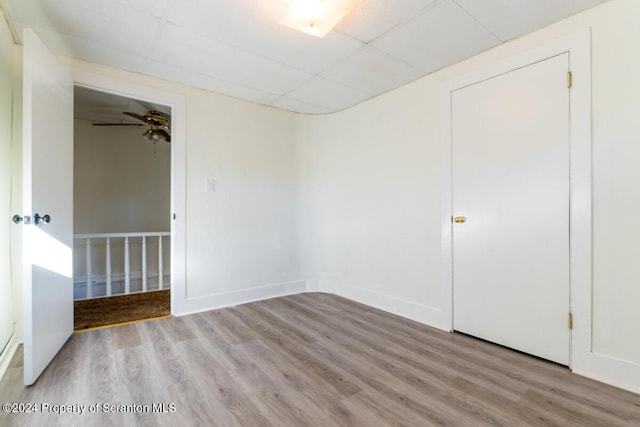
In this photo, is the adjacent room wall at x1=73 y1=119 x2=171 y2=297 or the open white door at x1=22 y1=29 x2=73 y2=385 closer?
the open white door at x1=22 y1=29 x2=73 y2=385

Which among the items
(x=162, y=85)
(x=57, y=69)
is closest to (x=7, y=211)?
(x=57, y=69)

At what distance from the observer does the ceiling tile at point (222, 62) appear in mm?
2110

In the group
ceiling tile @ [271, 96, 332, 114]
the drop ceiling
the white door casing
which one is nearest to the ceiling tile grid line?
the drop ceiling

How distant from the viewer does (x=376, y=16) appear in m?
1.83

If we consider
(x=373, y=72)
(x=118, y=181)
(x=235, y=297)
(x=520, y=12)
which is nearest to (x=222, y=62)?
(x=373, y=72)

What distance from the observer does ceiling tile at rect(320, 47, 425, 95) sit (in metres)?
2.32

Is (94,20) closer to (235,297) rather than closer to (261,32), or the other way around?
(261,32)

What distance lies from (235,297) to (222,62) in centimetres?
230

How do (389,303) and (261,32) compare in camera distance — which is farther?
(389,303)

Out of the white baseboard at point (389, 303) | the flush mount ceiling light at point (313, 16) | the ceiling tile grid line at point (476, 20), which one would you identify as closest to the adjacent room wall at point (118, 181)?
the white baseboard at point (389, 303)

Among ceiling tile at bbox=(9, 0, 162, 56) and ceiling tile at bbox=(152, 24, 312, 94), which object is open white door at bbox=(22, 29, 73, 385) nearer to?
ceiling tile at bbox=(9, 0, 162, 56)

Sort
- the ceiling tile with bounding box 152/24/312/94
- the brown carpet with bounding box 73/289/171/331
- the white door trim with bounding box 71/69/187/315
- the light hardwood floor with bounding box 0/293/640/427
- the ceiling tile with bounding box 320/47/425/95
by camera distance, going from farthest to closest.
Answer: the white door trim with bounding box 71/69/187/315 < the brown carpet with bounding box 73/289/171/331 < the ceiling tile with bounding box 320/47/425/95 < the ceiling tile with bounding box 152/24/312/94 < the light hardwood floor with bounding box 0/293/640/427

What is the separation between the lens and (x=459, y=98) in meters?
2.38

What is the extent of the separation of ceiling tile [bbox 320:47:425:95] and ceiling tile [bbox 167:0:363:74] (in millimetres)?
123
